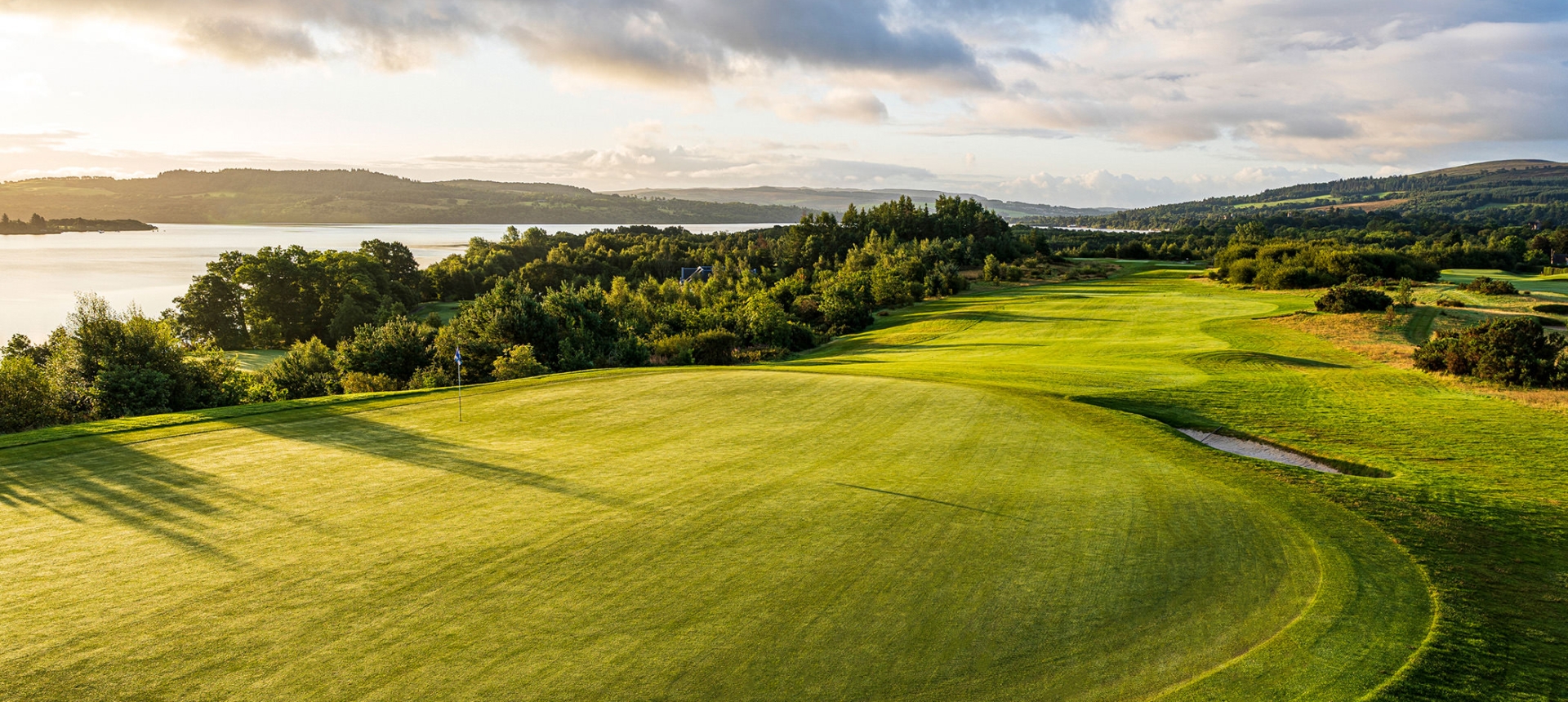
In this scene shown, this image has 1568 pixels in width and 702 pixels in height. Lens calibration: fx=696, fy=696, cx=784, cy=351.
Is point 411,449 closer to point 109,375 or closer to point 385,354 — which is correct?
point 109,375

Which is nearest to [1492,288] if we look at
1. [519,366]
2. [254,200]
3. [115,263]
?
[519,366]

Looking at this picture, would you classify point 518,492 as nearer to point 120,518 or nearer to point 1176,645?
point 120,518

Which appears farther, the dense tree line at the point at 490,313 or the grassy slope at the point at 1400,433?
the dense tree line at the point at 490,313

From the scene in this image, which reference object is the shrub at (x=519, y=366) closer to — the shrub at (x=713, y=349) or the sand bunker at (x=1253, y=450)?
the shrub at (x=713, y=349)

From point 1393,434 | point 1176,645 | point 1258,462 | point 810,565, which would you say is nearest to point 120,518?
point 810,565

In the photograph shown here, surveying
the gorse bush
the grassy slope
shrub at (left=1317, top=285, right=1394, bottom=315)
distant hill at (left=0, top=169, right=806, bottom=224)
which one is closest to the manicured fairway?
the grassy slope

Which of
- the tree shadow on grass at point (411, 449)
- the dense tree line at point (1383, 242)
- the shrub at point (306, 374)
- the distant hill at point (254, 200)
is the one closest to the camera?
the tree shadow on grass at point (411, 449)

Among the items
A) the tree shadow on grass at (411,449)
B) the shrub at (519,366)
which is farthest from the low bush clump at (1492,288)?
the tree shadow on grass at (411,449)
